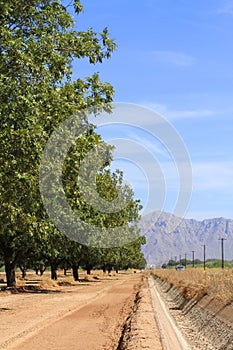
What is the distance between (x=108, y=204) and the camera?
55.5 meters

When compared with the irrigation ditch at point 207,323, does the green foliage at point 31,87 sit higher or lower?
higher

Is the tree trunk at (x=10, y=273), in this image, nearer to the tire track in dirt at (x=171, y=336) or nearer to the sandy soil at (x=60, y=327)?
the sandy soil at (x=60, y=327)

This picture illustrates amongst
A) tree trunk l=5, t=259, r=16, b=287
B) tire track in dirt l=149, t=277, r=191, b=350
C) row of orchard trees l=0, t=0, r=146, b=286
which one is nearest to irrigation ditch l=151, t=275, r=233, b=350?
tire track in dirt l=149, t=277, r=191, b=350

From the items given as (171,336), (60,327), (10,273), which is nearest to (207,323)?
(171,336)

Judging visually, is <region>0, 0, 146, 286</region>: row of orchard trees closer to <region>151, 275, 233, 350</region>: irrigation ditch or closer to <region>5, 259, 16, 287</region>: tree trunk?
<region>151, 275, 233, 350</region>: irrigation ditch

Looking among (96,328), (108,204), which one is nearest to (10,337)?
(96,328)

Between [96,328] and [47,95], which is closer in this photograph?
[47,95]

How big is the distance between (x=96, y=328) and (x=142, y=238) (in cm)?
7920

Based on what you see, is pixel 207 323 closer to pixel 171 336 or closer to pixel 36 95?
pixel 171 336

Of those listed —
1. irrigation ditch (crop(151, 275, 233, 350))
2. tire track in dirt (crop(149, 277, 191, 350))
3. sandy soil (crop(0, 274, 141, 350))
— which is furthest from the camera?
sandy soil (crop(0, 274, 141, 350))

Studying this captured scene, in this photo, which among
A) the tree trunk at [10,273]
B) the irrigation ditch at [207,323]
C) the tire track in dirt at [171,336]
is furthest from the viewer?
the tree trunk at [10,273]

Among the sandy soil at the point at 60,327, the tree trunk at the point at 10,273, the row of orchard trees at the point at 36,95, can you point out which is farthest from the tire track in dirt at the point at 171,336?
the tree trunk at the point at 10,273

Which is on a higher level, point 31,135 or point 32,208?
point 31,135

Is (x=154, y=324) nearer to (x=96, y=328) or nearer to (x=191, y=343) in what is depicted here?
(x=96, y=328)
